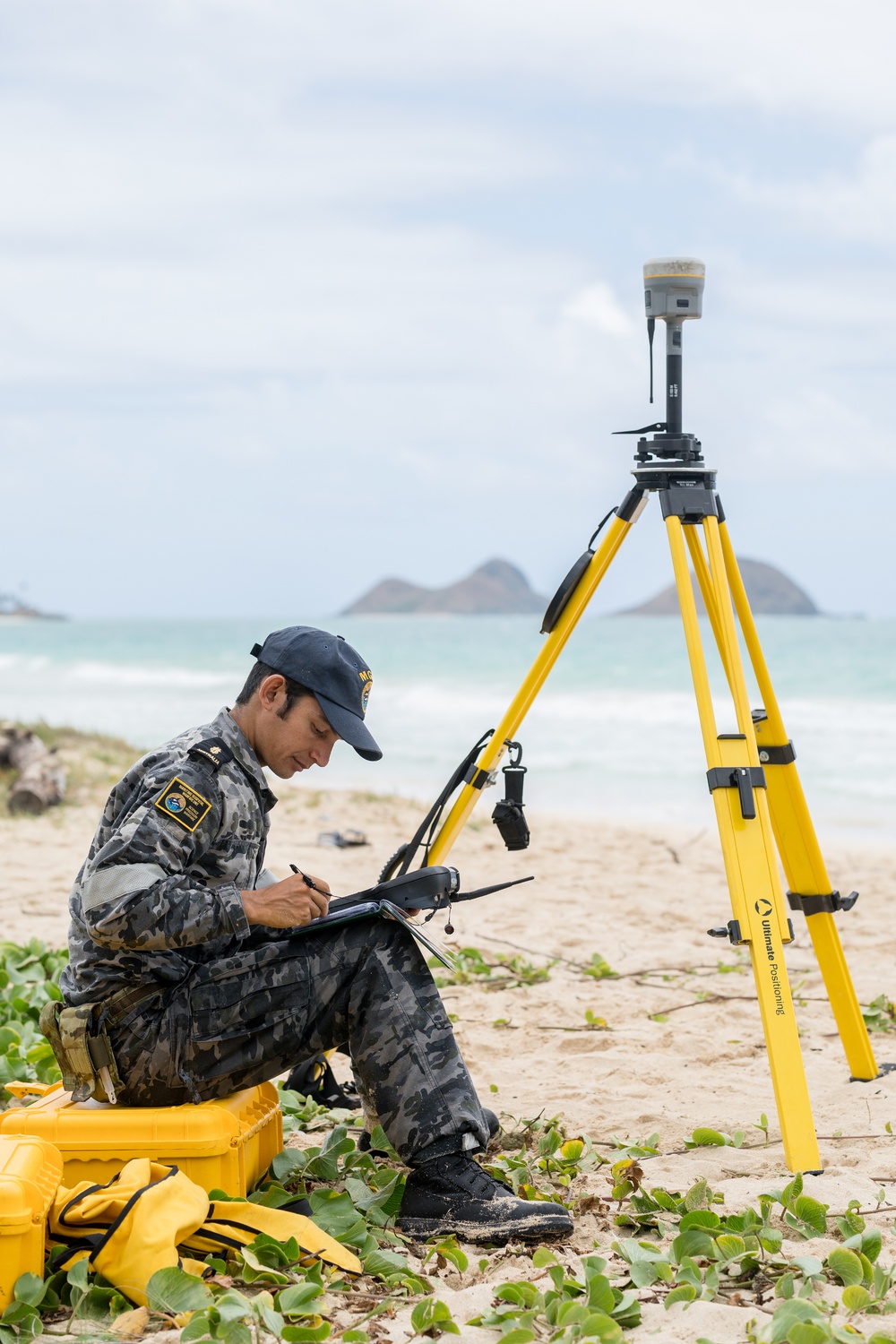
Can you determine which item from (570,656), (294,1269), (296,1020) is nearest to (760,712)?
(296,1020)

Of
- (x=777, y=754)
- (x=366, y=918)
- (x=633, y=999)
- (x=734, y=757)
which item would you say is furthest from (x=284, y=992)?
(x=633, y=999)

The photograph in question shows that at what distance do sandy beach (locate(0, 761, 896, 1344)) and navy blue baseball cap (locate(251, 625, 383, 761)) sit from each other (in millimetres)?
1294

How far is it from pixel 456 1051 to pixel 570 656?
115 feet

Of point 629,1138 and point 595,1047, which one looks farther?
point 595,1047

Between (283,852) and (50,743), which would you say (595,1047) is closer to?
(283,852)

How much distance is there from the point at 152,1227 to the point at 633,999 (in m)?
2.97

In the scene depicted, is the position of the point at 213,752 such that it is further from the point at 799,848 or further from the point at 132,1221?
the point at 799,848

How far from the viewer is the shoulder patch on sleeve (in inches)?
122

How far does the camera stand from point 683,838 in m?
9.62

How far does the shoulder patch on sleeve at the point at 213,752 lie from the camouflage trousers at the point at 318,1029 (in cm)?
49

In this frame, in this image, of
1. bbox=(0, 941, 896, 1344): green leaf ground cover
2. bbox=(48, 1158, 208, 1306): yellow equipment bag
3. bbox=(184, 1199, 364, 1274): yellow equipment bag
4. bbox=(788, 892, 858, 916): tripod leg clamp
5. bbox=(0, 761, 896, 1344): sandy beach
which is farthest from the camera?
bbox=(788, 892, 858, 916): tripod leg clamp

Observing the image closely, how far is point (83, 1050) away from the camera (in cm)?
307

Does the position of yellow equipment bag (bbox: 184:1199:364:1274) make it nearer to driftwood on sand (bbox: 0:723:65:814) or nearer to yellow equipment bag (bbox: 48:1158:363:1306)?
yellow equipment bag (bbox: 48:1158:363:1306)

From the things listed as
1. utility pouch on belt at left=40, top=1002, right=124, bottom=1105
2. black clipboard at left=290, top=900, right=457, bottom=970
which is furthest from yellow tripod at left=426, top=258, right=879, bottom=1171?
utility pouch on belt at left=40, top=1002, right=124, bottom=1105
